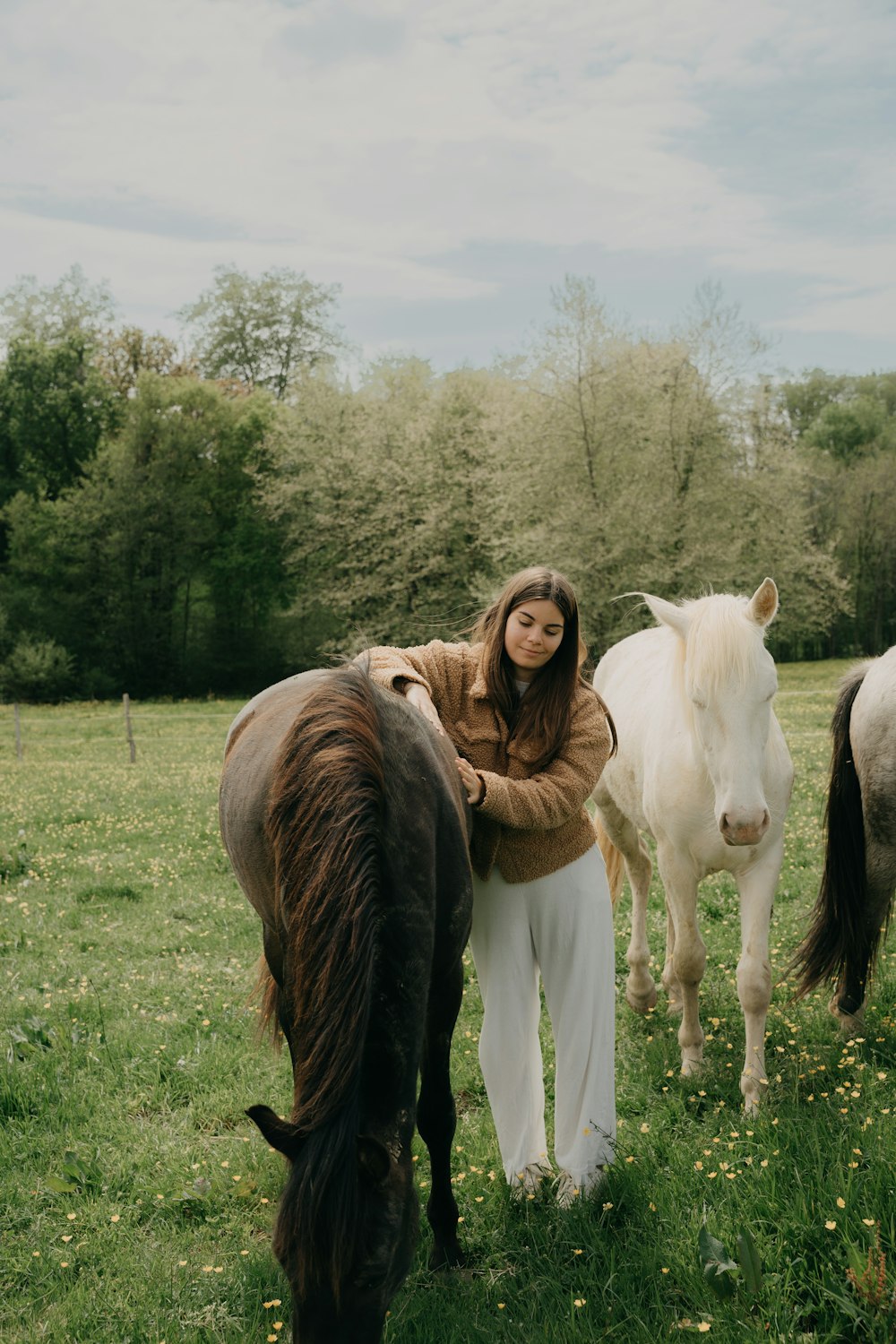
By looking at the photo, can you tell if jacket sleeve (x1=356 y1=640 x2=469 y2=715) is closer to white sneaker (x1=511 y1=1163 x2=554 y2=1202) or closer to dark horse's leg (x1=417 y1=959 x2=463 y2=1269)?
dark horse's leg (x1=417 y1=959 x2=463 y2=1269)

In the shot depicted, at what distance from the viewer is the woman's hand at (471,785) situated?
3426 mm

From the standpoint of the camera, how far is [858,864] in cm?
490

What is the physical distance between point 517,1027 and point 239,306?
48286 mm

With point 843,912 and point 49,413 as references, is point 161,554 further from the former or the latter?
point 843,912

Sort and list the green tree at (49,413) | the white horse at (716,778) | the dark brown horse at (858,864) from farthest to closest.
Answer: the green tree at (49,413) < the dark brown horse at (858,864) < the white horse at (716,778)

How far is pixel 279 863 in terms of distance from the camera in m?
2.53

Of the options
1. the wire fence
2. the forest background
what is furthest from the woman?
the forest background

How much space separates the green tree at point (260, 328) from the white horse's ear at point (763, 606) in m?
45.1

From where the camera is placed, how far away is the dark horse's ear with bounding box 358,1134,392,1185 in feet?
6.91

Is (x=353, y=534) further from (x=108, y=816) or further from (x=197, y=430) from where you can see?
(x=108, y=816)

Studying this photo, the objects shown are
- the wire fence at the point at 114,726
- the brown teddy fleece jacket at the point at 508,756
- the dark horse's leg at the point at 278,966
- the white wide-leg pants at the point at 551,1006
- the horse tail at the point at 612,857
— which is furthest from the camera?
the wire fence at the point at 114,726

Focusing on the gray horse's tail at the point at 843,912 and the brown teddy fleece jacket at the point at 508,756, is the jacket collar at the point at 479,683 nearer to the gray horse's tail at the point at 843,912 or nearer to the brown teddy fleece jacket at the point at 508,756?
the brown teddy fleece jacket at the point at 508,756

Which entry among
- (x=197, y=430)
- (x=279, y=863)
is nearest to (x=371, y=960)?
(x=279, y=863)

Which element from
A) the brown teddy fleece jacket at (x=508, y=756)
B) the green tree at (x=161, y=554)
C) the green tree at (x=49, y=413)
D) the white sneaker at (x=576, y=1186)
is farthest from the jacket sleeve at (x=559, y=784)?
the green tree at (x=49, y=413)
